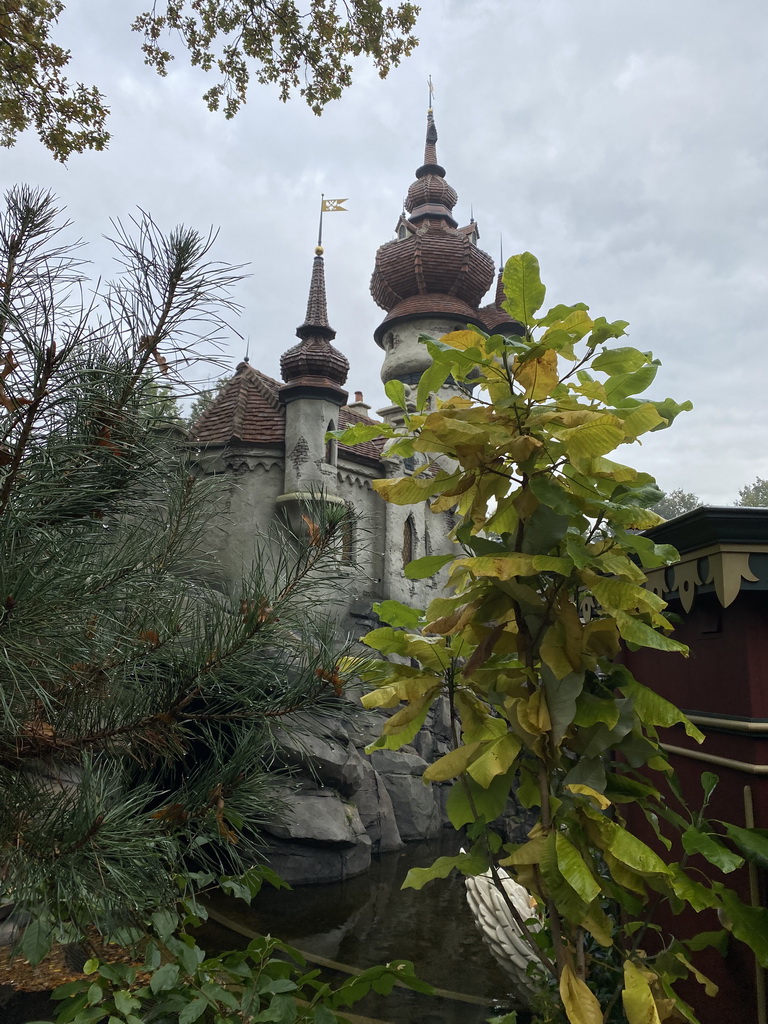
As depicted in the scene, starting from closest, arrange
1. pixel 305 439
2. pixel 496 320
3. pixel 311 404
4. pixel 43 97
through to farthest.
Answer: pixel 43 97 → pixel 305 439 → pixel 311 404 → pixel 496 320

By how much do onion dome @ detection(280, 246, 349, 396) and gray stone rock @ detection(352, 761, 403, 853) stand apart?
8.02 m

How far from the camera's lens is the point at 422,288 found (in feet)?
71.0

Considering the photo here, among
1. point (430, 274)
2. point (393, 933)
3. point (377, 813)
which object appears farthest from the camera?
point (430, 274)

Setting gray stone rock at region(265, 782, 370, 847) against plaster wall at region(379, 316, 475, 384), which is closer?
gray stone rock at region(265, 782, 370, 847)

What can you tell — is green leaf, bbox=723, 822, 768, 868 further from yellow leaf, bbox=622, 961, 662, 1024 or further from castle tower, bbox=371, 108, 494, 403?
castle tower, bbox=371, 108, 494, 403

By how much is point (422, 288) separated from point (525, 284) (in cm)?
2082

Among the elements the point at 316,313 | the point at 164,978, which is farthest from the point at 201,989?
the point at 316,313

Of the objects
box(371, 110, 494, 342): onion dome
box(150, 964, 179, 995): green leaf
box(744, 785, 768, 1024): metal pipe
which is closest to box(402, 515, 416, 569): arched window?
box(371, 110, 494, 342): onion dome

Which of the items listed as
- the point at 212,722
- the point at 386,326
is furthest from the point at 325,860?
the point at 386,326

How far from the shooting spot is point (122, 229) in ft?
5.87

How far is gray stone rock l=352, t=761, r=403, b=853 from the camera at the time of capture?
12.0 meters

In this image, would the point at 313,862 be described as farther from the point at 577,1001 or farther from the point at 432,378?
the point at 432,378

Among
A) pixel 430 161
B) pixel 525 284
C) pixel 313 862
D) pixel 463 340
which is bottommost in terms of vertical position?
pixel 313 862

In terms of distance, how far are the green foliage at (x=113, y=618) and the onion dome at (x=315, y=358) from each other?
1343 centimetres
